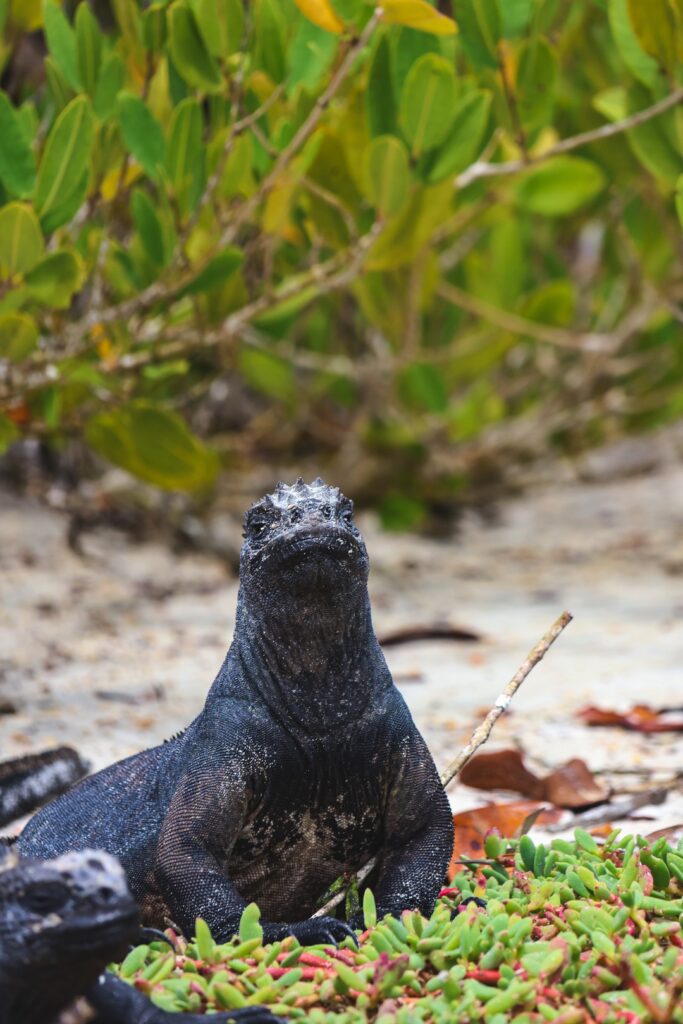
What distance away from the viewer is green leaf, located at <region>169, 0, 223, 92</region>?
424 centimetres

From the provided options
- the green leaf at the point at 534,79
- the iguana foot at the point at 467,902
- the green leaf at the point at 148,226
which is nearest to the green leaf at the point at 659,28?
the green leaf at the point at 534,79

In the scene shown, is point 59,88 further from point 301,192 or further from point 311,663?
point 311,663

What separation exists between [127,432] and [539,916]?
11.2 ft

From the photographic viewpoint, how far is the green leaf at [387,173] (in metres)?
4.55

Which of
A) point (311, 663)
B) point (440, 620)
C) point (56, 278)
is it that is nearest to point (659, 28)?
point (56, 278)

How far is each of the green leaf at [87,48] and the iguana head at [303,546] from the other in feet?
7.22

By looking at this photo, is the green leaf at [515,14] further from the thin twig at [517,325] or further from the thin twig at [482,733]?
the thin twig at [482,733]

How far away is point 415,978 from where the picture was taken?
2369 mm

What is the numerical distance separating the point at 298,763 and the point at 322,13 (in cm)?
228

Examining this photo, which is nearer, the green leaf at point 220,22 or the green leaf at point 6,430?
the green leaf at point 220,22

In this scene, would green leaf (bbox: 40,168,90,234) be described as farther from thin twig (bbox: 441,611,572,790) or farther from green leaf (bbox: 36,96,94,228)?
thin twig (bbox: 441,611,572,790)

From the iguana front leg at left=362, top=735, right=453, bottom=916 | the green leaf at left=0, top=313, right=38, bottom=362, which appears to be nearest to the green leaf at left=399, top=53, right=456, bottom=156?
the green leaf at left=0, top=313, right=38, bottom=362

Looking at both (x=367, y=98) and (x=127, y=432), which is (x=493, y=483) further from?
(x=367, y=98)

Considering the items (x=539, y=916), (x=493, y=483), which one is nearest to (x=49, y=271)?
(x=539, y=916)
